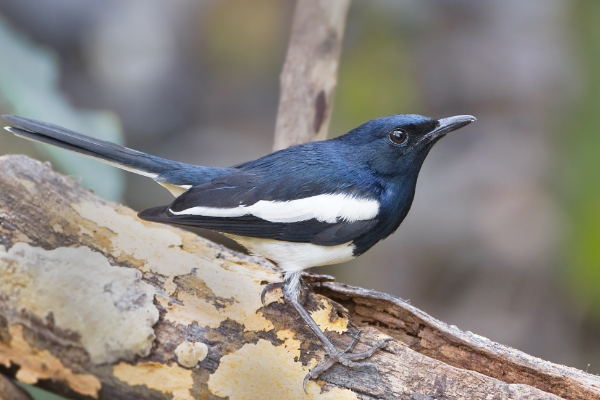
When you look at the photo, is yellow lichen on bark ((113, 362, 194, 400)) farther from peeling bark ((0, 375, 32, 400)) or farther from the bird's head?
the bird's head

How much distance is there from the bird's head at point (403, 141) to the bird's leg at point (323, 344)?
0.75m

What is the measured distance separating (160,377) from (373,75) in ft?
13.5

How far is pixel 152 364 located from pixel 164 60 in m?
5.44

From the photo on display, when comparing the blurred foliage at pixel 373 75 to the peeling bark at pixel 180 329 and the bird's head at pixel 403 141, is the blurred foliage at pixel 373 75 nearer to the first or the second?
the bird's head at pixel 403 141

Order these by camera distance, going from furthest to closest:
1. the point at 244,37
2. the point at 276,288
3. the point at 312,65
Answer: the point at 244,37 → the point at 312,65 → the point at 276,288

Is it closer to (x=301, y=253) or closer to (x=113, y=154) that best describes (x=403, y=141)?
(x=301, y=253)

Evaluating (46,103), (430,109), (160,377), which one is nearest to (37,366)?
(160,377)

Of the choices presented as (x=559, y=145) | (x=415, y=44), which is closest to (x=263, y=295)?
(x=559, y=145)

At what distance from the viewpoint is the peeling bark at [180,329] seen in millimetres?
2264

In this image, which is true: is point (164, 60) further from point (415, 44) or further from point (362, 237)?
point (362, 237)

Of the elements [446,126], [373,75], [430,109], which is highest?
[430,109]

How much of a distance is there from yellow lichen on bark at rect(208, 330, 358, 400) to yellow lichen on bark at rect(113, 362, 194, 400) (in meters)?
0.10

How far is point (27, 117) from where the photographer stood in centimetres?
295

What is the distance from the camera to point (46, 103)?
3.25 m
